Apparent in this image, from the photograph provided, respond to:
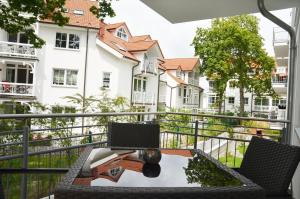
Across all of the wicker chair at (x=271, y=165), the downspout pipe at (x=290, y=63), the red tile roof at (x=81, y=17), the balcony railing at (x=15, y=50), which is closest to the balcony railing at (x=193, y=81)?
the red tile roof at (x=81, y=17)

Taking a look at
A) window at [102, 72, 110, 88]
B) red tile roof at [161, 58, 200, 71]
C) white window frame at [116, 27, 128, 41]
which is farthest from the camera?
red tile roof at [161, 58, 200, 71]

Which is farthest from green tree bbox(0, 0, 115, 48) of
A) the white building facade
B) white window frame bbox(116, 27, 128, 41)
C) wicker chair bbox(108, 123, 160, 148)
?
the white building facade

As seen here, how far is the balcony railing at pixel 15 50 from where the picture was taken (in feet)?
56.2

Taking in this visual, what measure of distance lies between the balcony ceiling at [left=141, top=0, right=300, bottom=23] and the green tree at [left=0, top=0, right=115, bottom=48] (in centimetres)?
346

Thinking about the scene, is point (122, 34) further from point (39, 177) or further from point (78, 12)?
point (39, 177)

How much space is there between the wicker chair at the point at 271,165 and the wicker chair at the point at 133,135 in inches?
32.9

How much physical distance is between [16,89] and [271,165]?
17573 millimetres

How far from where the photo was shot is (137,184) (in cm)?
137

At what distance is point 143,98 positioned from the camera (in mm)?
23203

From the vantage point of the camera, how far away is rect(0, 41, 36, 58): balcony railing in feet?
56.2

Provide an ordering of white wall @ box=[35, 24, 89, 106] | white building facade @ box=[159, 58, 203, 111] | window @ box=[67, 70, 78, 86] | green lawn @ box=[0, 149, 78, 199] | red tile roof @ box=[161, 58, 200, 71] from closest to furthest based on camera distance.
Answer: green lawn @ box=[0, 149, 78, 199], white wall @ box=[35, 24, 89, 106], window @ box=[67, 70, 78, 86], white building facade @ box=[159, 58, 203, 111], red tile roof @ box=[161, 58, 200, 71]

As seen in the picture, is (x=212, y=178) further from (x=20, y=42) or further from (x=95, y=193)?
(x=20, y=42)

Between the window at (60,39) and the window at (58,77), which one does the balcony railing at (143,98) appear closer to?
the window at (58,77)

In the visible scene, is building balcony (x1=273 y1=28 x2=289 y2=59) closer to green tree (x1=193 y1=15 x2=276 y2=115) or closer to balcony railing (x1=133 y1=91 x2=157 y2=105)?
green tree (x1=193 y1=15 x2=276 y2=115)
